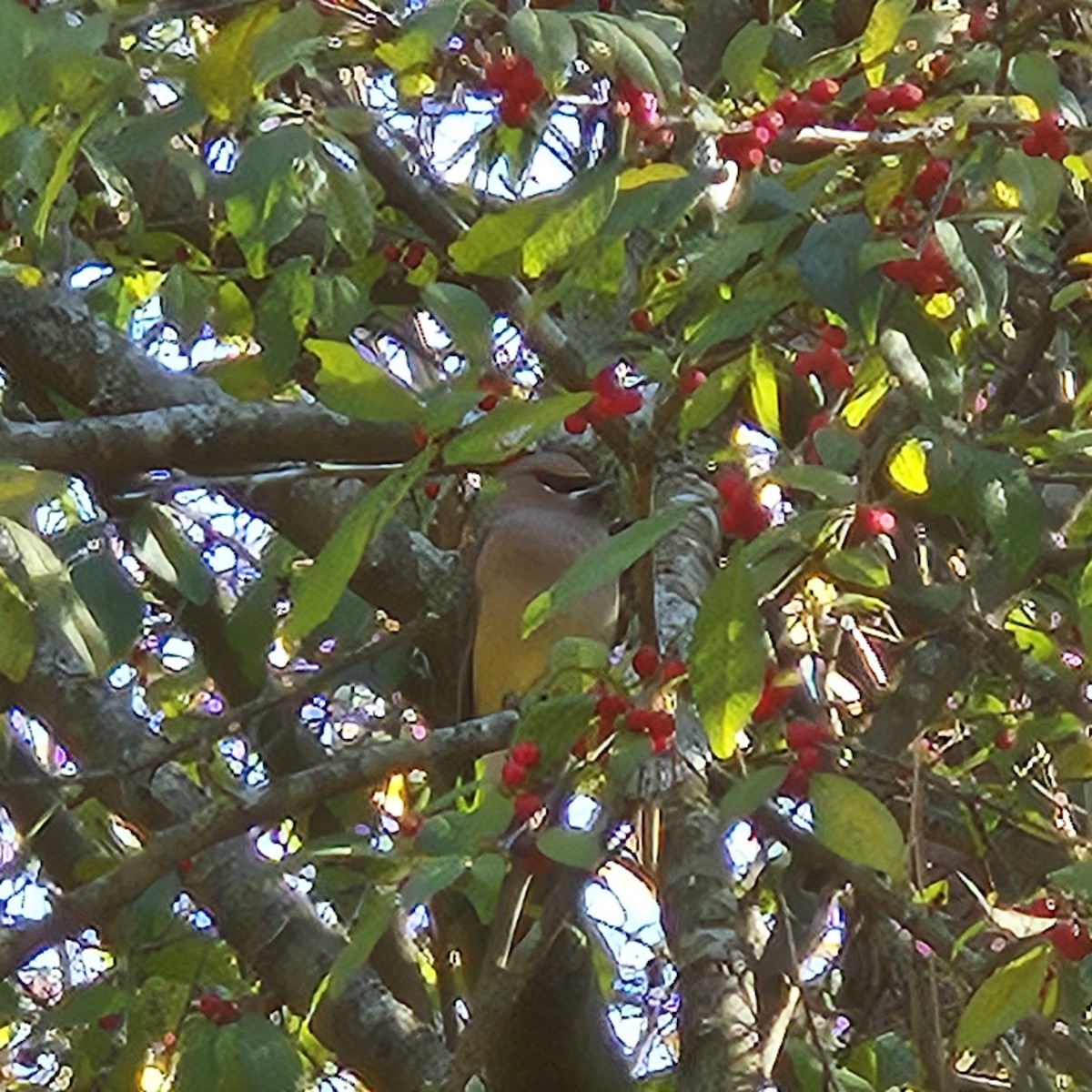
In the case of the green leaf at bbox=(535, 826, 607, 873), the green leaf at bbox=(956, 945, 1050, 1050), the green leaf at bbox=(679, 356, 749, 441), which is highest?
the green leaf at bbox=(679, 356, 749, 441)

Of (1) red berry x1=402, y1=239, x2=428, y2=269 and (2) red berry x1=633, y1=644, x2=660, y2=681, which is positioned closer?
(2) red berry x1=633, y1=644, x2=660, y2=681

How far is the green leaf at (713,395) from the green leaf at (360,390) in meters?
0.27

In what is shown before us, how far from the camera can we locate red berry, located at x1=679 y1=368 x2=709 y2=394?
1.89m

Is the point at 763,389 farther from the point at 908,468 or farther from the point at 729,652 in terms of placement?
the point at 729,652

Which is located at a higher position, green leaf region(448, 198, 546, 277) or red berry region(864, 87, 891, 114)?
red berry region(864, 87, 891, 114)

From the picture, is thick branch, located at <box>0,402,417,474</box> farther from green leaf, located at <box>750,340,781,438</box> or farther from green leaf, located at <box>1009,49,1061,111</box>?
green leaf, located at <box>1009,49,1061,111</box>

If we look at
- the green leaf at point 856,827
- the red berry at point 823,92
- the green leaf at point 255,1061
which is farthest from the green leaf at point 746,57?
the green leaf at point 255,1061

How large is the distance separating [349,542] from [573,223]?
0.32 meters

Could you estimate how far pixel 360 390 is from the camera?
66.4 inches

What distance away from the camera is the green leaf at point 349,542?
165cm

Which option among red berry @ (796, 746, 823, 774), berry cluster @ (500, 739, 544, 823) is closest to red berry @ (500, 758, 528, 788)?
berry cluster @ (500, 739, 544, 823)

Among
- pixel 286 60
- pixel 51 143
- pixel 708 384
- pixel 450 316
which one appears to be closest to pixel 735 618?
pixel 708 384

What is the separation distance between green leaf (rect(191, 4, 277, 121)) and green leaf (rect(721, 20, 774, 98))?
0.47 meters

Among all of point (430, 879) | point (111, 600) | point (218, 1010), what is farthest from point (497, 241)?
point (218, 1010)
